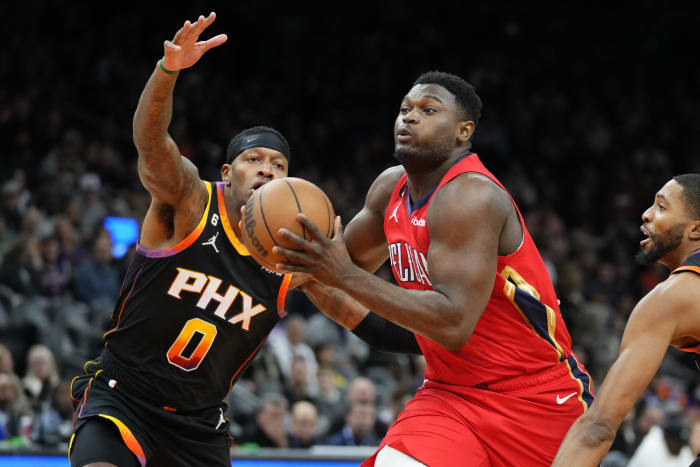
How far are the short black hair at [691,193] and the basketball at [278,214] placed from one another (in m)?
1.46

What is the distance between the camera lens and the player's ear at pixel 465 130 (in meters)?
4.02

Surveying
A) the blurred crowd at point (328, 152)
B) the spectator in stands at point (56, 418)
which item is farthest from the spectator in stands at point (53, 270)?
the spectator in stands at point (56, 418)

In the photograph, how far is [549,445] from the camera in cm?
382

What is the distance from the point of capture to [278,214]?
3488mm

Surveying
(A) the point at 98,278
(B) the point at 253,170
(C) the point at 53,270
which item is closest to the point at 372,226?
(B) the point at 253,170

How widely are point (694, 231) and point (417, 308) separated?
1.26 metres

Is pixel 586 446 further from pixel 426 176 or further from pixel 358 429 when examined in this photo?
pixel 358 429

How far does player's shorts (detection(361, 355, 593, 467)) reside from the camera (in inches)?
146

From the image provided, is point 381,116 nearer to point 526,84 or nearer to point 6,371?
point 526,84

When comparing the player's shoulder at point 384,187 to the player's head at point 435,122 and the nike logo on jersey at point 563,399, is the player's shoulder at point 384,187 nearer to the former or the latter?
the player's head at point 435,122

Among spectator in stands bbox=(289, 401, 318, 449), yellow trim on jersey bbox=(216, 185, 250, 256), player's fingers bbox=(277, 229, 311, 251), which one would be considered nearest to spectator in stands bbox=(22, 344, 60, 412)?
spectator in stands bbox=(289, 401, 318, 449)

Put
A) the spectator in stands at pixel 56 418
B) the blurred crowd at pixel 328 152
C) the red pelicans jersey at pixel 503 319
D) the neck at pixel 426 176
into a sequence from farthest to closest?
1. the blurred crowd at pixel 328 152
2. the spectator in stands at pixel 56 418
3. the neck at pixel 426 176
4. the red pelicans jersey at pixel 503 319

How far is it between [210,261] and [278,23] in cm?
1391

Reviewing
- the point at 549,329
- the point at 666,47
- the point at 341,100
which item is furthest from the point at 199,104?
the point at 549,329
